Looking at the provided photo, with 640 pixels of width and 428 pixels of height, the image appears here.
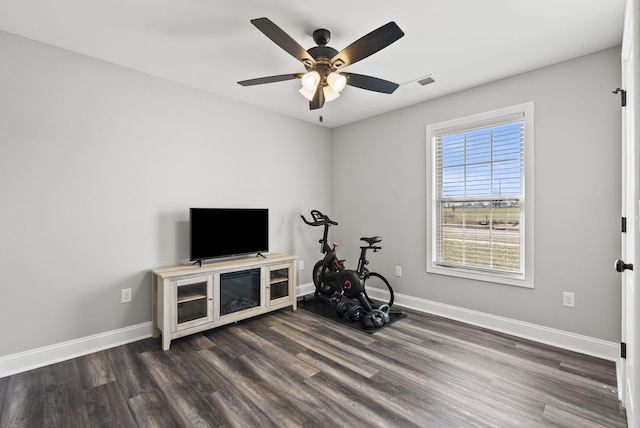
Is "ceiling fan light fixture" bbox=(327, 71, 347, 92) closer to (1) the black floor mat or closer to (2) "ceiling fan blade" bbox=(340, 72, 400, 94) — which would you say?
(2) "ceiling fan blade" bbox=(340, 72, 400, 94)

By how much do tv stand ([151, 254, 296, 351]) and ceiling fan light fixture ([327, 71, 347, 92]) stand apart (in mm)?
2052

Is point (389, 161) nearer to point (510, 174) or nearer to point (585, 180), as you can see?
point (510, 174)

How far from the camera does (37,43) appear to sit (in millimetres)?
2455

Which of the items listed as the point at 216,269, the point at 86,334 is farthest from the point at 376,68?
the point at 86,334

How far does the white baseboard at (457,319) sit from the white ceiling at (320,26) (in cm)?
250

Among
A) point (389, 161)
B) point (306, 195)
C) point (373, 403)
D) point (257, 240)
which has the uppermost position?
point (389, 161)

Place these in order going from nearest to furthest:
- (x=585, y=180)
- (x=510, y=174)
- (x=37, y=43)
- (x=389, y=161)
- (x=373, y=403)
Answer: (x=373, y=403)
(x=37, y=43)
(x=585, y=180)
(x=510, y=174)
(x=389, y=161)

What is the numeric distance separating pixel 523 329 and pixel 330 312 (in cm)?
203

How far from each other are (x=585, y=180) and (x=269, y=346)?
3.20m

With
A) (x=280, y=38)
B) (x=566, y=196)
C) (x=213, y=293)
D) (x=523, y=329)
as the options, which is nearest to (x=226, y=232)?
(x=213, y=293)

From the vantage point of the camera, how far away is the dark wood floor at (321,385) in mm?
1830

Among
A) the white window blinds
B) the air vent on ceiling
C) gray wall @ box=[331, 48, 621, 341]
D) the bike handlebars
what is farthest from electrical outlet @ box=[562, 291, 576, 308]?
the bike handlebars

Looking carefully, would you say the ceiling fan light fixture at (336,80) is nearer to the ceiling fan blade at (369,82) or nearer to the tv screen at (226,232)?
the ceiling fan blade at (369,82)

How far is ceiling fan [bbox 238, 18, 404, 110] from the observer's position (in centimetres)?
187
